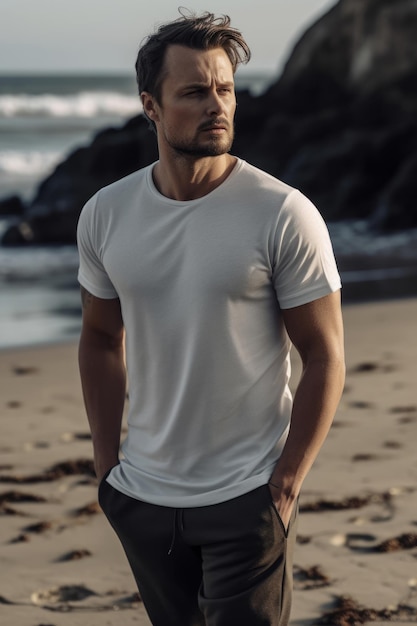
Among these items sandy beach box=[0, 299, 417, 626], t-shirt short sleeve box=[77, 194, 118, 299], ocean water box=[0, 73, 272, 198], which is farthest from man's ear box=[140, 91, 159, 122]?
ocean water box=[0, 73, 272, 198]

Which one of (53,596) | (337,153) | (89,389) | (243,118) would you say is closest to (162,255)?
(89,389)

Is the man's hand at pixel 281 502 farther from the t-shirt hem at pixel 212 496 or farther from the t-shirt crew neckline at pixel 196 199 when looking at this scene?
the t-shirt crew neckline at pixel 196 199

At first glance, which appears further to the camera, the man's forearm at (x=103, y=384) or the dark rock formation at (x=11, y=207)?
the dark rock formation at (x=11, y=207)

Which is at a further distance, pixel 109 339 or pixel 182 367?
pixel 109 339

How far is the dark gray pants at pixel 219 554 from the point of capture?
2.55 meters

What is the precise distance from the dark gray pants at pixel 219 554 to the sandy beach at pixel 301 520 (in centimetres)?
131

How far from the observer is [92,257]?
9.34 ft

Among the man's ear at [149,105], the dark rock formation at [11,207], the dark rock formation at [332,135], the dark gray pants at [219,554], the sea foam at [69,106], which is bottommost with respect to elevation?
the sea foam at [69,106]

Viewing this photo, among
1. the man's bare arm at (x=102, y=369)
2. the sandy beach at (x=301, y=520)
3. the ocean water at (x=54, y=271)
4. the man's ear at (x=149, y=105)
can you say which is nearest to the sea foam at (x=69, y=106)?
the ocean water at (x=54, y=271)

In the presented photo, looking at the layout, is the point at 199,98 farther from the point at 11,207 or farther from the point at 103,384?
the point at 11,207

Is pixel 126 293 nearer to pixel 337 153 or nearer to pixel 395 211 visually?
pixel 395 211

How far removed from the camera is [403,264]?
45.3 ft

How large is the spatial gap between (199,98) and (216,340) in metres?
0.58

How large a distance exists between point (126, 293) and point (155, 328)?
0.12 meters
